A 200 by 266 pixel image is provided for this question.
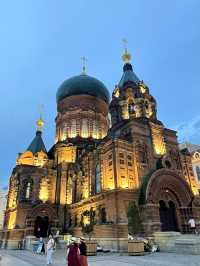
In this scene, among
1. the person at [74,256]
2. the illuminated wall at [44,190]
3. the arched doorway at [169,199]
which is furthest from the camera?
the illuminated wall at [44,190]

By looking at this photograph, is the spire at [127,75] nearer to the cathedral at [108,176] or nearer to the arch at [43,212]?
the cathedral at [108,176]

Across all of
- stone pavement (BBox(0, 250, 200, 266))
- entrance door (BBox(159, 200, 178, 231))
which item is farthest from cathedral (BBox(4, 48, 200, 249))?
stone pavement (BBox(0, 250, 200, 266))

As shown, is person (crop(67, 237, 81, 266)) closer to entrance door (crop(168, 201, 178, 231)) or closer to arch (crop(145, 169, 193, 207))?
arch (crop(145, 169, 193, 207))

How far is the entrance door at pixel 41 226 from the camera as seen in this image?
31.0 meters

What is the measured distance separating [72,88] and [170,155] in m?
22.2

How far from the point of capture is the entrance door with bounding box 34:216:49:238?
1220 inches

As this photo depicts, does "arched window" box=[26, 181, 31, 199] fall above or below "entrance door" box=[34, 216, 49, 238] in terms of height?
above

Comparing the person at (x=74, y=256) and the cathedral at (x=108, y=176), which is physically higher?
the cathedral at (x=108, y=176)

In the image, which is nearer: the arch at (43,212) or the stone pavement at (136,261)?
the stone pavement at (136,261)

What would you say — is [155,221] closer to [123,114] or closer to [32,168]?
[123,114]

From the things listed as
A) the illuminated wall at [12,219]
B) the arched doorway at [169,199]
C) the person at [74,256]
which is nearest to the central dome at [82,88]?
the illuminated wall at [12,219]

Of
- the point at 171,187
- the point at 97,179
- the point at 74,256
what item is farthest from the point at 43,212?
the point at 74,256

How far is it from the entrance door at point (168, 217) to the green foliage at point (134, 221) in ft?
12.2

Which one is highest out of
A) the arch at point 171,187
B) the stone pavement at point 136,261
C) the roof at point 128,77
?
the roof at point 128,77
